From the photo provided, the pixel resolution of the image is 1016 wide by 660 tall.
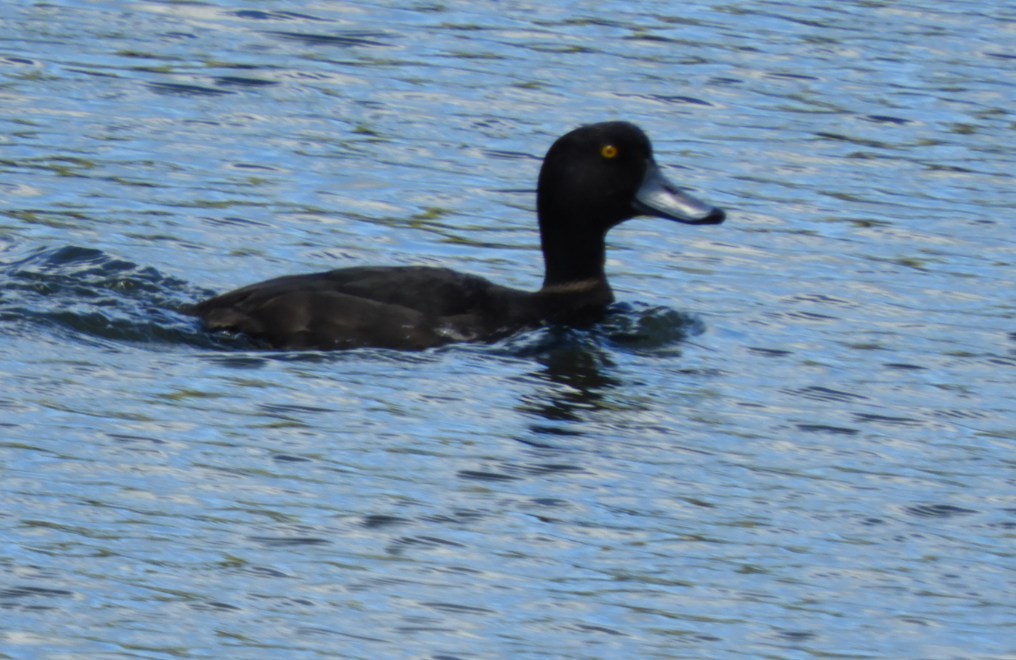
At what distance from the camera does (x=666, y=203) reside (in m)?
11.1

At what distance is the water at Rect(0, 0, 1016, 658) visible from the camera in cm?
712

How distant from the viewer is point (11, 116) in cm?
1458

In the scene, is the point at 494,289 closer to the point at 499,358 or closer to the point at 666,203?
the point at 499,358

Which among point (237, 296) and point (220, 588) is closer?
point (220, 588)

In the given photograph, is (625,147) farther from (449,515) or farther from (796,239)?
(449,515)

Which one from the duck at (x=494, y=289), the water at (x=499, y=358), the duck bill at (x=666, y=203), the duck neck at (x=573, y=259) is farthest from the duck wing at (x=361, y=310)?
the duck bill at (x=666, y=203)

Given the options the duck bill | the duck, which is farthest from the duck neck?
the duck bill

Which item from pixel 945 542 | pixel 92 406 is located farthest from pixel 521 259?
pixel 945 542

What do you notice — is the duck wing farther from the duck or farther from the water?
the water

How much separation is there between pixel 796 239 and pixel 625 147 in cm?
204

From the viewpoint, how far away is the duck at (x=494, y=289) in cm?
1004

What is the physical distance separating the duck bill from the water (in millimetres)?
473

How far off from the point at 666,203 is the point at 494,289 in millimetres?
1088

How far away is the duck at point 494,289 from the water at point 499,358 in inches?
5.9
